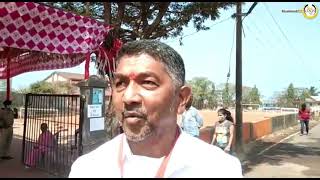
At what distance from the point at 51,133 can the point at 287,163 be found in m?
6.49

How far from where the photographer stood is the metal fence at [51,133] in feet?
27.1

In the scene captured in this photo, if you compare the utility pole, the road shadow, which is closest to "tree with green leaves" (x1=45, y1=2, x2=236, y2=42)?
the utility pole

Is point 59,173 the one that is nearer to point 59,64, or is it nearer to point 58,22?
point 59,64

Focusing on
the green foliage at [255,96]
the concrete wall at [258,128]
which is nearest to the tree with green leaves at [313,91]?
the green foliage at [255,96]

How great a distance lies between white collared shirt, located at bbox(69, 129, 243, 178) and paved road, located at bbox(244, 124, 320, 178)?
26.0 feet

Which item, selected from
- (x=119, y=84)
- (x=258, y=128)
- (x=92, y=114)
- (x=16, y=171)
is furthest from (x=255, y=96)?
Result: (x=119, y=84)

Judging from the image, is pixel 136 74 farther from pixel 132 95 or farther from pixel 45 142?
pixel 45 142

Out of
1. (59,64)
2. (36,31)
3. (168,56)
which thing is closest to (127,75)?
(168,56)

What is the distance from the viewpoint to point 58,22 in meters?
5.16

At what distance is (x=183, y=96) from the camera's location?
1.88 m

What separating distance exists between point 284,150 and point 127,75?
14.4m

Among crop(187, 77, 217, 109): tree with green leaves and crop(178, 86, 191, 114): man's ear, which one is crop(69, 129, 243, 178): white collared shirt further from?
crop(187, 77, 217, 109): tree with green leaves

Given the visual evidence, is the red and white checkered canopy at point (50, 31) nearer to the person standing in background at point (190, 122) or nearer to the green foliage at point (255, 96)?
the person standing in background at point (190, 122)

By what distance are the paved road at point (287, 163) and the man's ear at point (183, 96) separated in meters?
7.79
